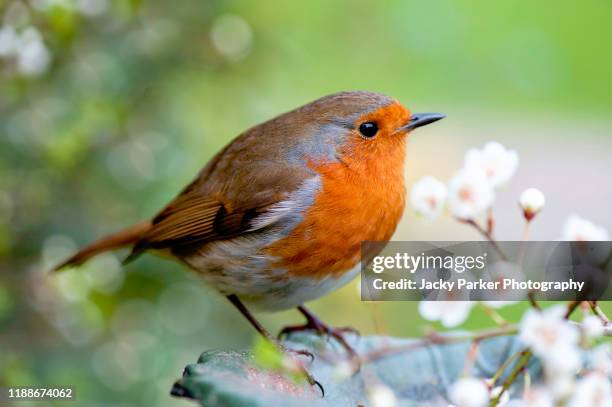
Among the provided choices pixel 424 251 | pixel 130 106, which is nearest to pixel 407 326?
pixel 130 106

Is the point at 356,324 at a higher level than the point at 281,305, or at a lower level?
lower

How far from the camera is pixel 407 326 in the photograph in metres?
5.61

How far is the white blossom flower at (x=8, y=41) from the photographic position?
2.72 metres

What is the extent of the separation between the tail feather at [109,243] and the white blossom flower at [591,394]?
2.12 metres

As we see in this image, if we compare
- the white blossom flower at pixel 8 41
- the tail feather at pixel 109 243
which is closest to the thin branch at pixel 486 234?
the white blossom flower at pixel 8 41

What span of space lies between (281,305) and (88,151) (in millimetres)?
1147

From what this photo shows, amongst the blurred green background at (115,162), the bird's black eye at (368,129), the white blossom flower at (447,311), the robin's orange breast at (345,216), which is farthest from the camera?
the blurred green background at (115,162)

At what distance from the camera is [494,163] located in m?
1.62

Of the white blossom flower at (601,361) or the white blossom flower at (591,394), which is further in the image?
the white blossom flower at (601,361)

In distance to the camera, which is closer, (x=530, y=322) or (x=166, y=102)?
(x=530, y=322)

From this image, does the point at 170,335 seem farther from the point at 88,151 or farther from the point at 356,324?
the point at 356,324

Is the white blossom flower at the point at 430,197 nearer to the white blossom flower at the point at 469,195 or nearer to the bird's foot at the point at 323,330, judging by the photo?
the white blossom flower at the point at 469,195

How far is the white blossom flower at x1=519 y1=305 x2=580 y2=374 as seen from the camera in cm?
131

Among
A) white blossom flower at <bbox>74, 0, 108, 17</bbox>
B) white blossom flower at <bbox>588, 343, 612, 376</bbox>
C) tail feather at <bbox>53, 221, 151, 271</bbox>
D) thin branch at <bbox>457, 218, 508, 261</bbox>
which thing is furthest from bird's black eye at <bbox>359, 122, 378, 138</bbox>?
white blossom flower at <bbox>588, 343, 612, 376</bbox>
